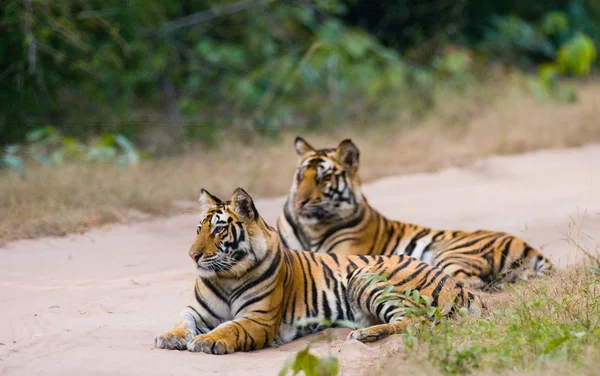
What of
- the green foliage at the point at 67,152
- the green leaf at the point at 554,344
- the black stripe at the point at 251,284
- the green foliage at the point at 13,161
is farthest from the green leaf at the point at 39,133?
the green leaf at the point at 554,344

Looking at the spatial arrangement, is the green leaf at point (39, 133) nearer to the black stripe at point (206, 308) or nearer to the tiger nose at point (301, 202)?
the tiger nose at point (301, 202)

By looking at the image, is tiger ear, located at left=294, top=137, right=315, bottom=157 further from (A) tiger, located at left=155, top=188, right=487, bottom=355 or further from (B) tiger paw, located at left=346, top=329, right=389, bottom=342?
(B) tiger paw, located at left=346, top=329, right=389, bottom=342

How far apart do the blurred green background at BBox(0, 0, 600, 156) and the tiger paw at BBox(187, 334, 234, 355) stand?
18.7 ft

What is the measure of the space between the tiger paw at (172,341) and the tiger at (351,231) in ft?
6.68

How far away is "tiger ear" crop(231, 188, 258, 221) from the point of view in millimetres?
5508

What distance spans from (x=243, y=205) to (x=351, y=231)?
1764mm

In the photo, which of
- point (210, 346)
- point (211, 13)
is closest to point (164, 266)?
point (210, 346)

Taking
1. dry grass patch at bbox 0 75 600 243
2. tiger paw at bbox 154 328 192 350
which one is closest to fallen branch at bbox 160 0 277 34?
dry grass patch at bbox 0 75 600 243

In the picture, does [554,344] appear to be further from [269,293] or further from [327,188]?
[327,188]

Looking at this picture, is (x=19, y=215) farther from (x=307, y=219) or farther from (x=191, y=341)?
(x=191, y=341)

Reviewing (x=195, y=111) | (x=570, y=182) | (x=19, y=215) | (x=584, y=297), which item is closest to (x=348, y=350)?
(x=584, y=297)

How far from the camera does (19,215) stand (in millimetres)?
7945

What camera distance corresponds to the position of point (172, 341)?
17.0 ft

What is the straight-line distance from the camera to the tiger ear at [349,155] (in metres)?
7.29
